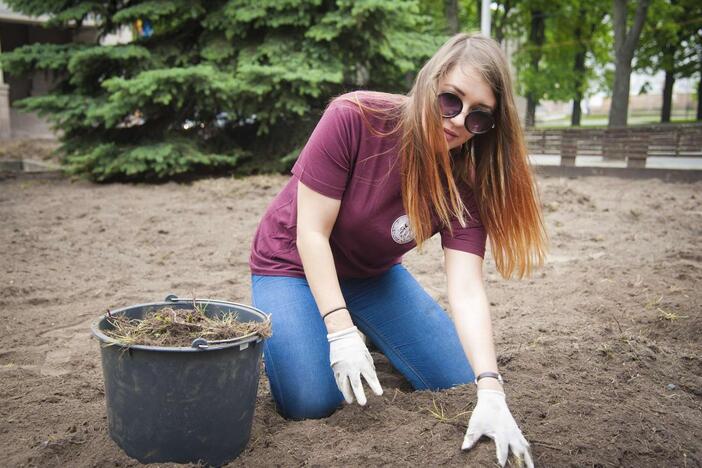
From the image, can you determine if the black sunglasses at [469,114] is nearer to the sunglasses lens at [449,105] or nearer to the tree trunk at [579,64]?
the sunglasses lens at [449,105]

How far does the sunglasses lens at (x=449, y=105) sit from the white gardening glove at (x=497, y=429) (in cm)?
90

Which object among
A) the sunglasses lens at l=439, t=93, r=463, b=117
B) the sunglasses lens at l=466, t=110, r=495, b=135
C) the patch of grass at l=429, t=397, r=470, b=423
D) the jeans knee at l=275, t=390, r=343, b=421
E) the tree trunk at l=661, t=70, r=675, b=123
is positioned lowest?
the jeans knee at l=275, t=390, r=343, b=421

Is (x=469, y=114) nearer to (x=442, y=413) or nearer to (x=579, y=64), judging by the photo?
(x=442, y=413)

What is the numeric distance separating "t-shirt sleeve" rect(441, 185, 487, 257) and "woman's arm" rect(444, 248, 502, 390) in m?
0.02

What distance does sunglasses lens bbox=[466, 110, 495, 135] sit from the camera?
2.02 metres

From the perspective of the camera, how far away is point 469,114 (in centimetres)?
202

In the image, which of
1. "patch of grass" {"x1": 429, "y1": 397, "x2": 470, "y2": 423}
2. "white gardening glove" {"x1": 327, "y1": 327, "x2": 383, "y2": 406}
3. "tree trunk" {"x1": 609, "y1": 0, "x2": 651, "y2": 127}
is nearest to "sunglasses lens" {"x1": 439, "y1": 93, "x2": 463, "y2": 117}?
"white gardening glove" {"x1": 327, "y1": 327, "x2": 383, "y2": 406}

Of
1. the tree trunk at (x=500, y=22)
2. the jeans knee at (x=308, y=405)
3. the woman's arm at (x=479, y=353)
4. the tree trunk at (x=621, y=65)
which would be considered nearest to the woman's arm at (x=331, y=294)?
the jeans knee at (x=308, y=405)

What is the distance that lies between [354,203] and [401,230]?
213 mm

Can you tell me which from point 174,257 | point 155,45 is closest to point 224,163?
point 155,45

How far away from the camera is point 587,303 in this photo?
356cm

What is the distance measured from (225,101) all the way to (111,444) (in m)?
6.71

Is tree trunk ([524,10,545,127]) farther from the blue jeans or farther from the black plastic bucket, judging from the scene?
the black plastic bucket

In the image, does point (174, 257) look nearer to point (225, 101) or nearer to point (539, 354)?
point (539, 354)
